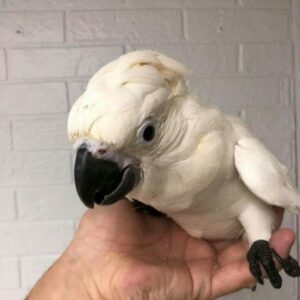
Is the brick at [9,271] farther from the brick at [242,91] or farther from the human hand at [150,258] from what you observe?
the brick at [242,91]

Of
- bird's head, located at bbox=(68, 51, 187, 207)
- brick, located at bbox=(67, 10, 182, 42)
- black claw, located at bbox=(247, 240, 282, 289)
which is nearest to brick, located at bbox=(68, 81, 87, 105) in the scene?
brick, located at bbox=(67, 10, 182, 42)

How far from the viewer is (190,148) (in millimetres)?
821

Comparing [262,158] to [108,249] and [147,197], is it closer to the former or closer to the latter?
[147,197]

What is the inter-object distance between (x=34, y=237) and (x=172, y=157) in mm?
733

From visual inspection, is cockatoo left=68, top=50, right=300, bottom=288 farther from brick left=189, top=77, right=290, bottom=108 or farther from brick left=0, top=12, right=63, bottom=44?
brick left=0, top=12, right=63, bottom=44

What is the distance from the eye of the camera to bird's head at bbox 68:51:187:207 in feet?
2.33

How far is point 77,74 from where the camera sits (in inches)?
52.7

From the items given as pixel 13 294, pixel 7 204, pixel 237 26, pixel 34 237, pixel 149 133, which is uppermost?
pixel 237 26

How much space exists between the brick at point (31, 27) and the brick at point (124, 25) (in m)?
0.03

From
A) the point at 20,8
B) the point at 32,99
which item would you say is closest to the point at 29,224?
the point at 32,99

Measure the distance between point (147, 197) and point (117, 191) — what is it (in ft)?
0.29

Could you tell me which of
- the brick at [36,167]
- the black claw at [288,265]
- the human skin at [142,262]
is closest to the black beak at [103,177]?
the human skin at [142,262]

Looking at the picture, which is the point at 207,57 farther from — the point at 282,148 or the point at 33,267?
the point at 33,267

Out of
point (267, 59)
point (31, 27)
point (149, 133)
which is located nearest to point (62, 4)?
point (31, 27)
